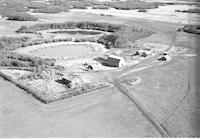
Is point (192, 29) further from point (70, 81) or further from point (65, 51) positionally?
point (70, 81)

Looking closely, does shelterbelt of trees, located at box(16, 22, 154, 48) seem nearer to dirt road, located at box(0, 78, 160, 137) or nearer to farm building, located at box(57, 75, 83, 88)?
farm building, located at box(57, 75, 83, 88)

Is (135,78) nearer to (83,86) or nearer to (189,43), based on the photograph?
(83,86)

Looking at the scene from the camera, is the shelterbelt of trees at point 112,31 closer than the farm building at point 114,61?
No

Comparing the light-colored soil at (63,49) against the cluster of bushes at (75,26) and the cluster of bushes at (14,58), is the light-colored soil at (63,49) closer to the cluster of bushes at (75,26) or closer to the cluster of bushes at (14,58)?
the cluster of bushes at (14,58)

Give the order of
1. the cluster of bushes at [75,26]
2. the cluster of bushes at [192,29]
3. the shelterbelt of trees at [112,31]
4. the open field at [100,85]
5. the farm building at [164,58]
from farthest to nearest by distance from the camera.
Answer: the cluster of bushes at [75,26]
the cluster of bushes at [192,29]
the shelterbelt of trees at [112,31]
the farm building at [164,58]
the open field at [100,85]

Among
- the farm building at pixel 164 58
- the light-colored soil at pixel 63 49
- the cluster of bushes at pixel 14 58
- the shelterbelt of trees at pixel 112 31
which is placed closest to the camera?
the cluster of bushes at pixel 14 58

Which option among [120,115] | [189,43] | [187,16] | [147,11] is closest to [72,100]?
[120,115]

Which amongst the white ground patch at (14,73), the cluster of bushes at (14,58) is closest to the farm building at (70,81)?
the white ground patch at (14,73)

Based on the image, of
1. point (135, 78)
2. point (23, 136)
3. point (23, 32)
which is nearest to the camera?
point (23, 136)

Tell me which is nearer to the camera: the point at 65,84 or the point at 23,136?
the point at 23,136
